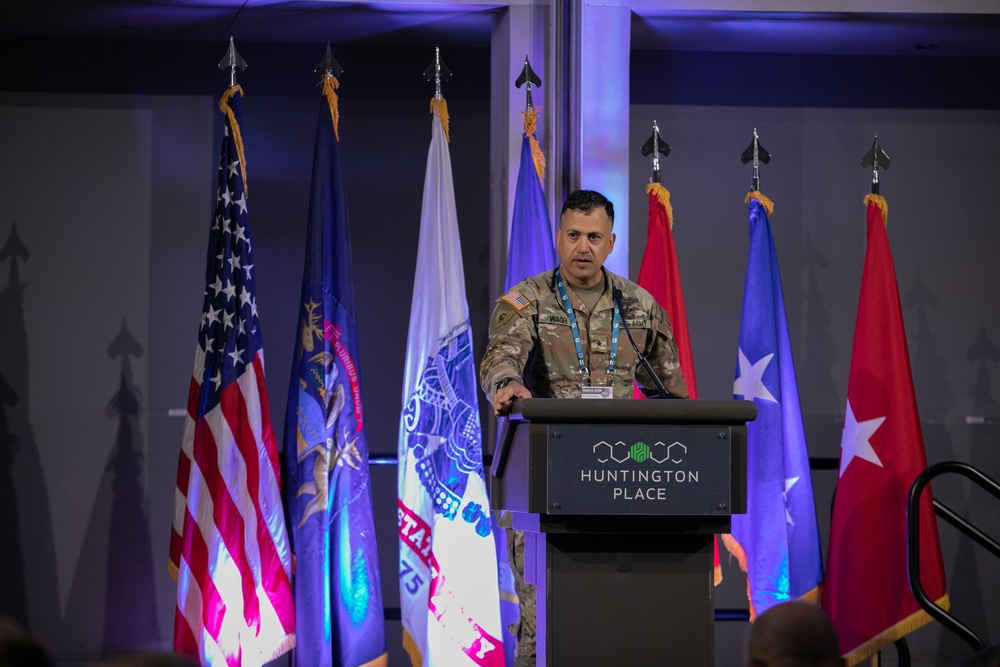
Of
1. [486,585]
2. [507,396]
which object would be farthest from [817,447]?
[507,396]

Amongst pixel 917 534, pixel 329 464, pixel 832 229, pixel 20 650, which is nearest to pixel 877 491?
pixel 917 534

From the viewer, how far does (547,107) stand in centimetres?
470

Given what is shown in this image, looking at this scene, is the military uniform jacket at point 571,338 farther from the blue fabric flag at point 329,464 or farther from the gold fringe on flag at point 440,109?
the gold fringe on flag at point 440,109

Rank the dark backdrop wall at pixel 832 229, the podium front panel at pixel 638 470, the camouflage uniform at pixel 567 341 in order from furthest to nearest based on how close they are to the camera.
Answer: the dark backdrop wall at pixel 832 229, the camouflage uniform at pixel 567 341, the podium front panel at pixel 638 470

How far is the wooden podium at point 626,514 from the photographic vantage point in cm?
234

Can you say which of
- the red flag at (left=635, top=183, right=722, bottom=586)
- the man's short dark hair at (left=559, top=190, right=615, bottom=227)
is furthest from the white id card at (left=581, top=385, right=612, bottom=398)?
the red flag at (left=635, top=183, right=722, bottom=586)

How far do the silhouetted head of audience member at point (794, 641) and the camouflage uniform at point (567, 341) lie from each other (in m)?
1.51

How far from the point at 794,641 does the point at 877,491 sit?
2.93m

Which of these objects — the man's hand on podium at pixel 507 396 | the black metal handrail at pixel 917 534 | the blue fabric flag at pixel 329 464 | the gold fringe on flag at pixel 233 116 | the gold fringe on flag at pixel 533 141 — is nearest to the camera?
the man's hand on podium at pixel 507 396

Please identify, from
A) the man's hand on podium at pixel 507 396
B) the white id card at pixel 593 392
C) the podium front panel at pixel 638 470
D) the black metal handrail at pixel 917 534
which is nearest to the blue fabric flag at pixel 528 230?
the black metal handrail at pixel 917 534

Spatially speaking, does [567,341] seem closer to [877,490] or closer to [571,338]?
[571,338]

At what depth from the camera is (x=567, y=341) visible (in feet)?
10.6

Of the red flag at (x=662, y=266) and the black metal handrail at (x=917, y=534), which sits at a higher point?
the red flag at (x=662, y=266)

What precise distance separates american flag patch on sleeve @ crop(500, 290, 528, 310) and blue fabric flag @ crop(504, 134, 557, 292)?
4.09 feet
